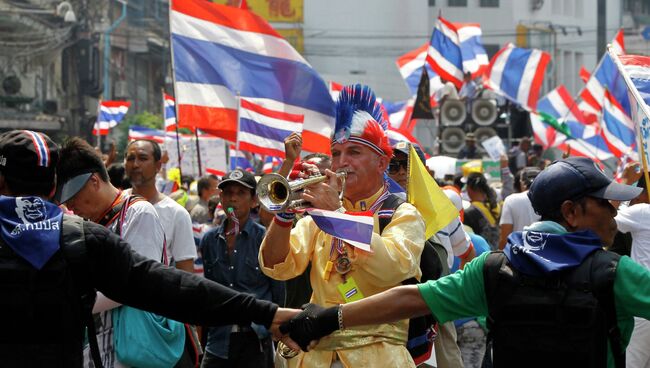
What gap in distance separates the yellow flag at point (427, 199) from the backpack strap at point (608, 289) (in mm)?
1650

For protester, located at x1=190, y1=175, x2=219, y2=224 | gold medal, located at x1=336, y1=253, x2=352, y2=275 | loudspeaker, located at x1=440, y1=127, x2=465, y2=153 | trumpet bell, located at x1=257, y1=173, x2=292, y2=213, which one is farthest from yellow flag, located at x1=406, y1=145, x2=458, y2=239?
loudspeaker, located at x1=440, y1=127, x2=465, y2=153

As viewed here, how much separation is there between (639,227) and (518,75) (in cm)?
1960

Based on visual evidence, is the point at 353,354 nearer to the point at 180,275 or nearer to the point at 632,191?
the point at 180,275

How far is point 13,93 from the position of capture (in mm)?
47438

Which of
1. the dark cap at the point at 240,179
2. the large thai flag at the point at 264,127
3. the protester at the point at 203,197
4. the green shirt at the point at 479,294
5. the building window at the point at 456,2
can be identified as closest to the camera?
the green shirt at the point at 479,294

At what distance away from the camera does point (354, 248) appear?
478 cm

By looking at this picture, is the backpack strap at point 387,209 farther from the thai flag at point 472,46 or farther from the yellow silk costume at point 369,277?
the thai flag at point 472,46

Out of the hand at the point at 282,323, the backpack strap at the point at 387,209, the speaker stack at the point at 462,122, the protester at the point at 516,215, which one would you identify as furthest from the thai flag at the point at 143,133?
the hand at the point at 282,323

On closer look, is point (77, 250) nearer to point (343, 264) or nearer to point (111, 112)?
point (343, 264)

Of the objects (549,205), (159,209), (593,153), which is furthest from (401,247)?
(593,153)

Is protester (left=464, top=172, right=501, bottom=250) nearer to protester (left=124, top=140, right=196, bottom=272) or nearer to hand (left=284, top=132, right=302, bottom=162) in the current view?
protester (left=124, top=140, right=196, bottom=272)

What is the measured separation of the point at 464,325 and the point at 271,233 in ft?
11.2

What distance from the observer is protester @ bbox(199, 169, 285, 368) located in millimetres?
7438

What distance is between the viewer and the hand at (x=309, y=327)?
425 cm
